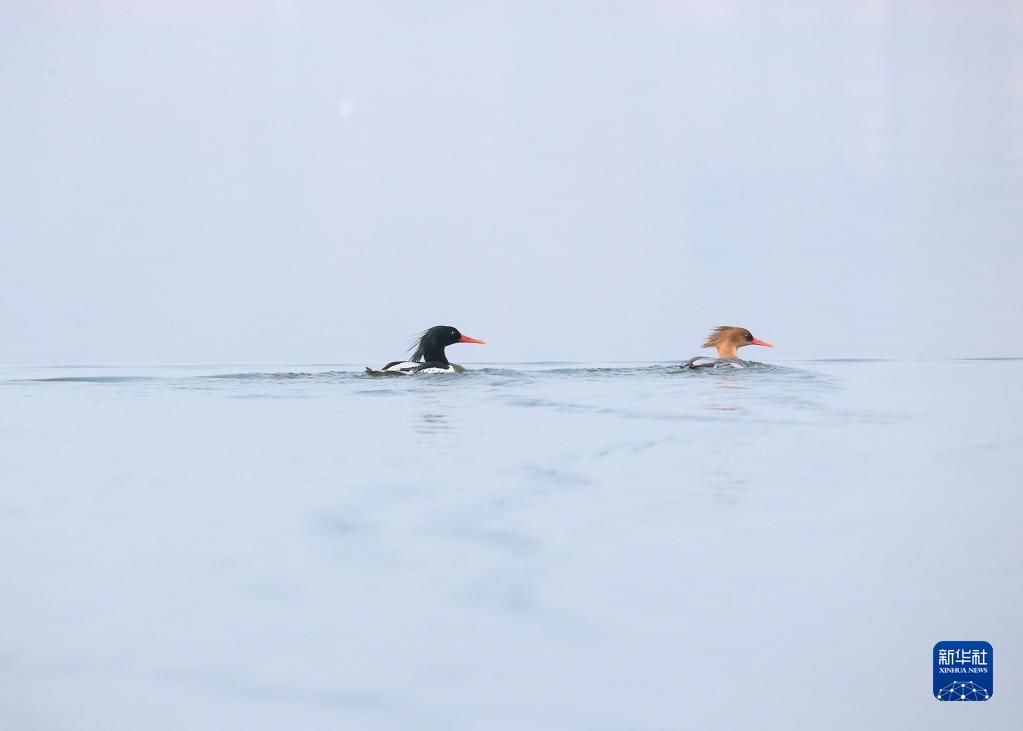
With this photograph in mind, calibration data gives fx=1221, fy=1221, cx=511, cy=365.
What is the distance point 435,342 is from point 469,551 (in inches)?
480

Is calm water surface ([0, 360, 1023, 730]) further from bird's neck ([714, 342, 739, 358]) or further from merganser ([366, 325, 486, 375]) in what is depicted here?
bird's neck ([714, 342, 739, 358])

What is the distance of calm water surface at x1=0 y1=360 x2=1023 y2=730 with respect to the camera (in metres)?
4.49

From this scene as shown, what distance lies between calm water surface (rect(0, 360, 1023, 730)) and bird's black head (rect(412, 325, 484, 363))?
6.04 metres

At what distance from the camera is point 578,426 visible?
11.4m

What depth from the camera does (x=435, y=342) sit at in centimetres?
1831

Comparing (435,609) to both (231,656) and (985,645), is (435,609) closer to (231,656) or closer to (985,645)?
(231,656)

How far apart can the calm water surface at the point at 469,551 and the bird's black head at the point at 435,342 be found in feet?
19.8

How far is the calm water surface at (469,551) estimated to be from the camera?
177 inches

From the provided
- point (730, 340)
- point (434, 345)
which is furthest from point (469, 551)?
point (730, 340)

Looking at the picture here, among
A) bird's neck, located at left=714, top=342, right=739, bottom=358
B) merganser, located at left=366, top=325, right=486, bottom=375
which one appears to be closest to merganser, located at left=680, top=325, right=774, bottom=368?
bird's neck, located at left=714, top=342, right=739, bottom=358

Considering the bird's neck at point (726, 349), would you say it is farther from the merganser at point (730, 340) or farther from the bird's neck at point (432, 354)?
the bird's neck at point (432, 354)

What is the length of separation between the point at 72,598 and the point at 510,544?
2.19 m

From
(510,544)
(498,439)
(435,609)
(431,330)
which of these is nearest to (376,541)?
(510,544)

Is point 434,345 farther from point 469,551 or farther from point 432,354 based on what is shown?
point 469,551
